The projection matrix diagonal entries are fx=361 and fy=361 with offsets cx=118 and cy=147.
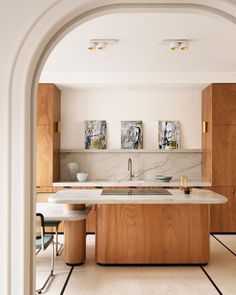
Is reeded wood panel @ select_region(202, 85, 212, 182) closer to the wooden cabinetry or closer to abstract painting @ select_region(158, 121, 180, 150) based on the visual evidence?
abstract painting @ select_region(158, 121, 180, 150)

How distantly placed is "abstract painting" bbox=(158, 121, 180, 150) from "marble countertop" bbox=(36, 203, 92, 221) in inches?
96.8

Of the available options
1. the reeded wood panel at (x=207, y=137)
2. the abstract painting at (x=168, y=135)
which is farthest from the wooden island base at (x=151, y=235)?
the abstract painting at (x=168, y=135)

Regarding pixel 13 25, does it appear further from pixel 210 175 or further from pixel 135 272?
pixel 210 175

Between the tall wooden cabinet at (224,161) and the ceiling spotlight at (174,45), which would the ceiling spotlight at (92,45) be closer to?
the ceiling spotlight at (174,45)

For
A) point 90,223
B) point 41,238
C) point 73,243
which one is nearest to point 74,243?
point 73,243

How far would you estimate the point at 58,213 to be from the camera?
4023 mm

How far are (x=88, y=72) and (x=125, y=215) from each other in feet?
8.30

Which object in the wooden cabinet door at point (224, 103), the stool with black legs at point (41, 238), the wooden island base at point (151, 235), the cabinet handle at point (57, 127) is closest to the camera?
the stool with black legs at point (41, 238)

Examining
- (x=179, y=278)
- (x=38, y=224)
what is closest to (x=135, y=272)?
(x=179, y=278)

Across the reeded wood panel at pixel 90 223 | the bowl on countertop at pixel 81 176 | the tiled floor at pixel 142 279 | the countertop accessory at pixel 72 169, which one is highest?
the countertop accessory at pixel 72 169

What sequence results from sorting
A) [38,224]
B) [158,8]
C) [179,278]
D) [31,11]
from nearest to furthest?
[31,11], [158,8], [38,224], [179,278]

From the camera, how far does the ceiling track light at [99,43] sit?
4102 mm

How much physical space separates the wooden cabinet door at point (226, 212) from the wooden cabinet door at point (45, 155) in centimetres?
270

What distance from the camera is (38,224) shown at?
3.46 meters
